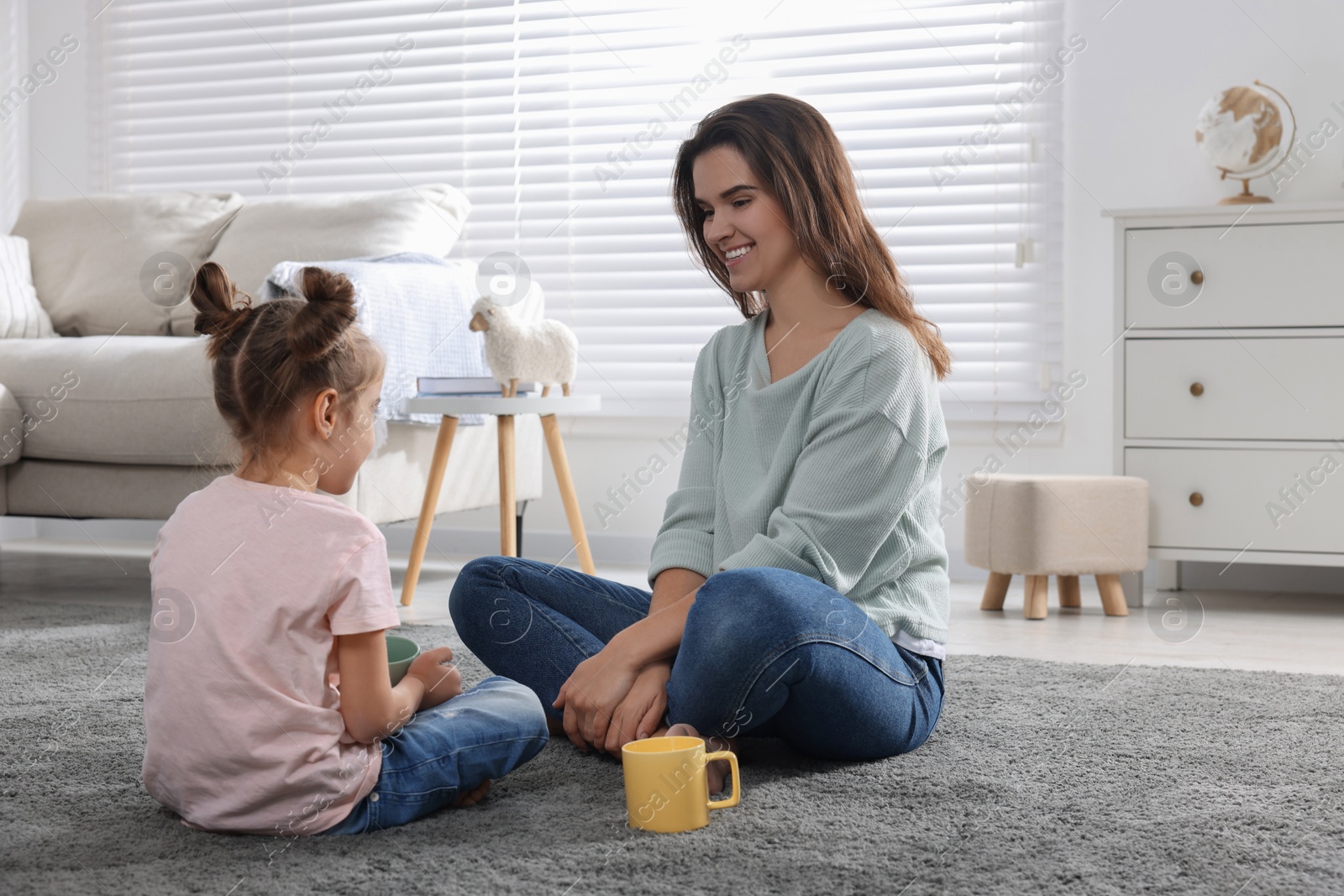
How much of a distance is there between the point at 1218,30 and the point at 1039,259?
23.4 inches

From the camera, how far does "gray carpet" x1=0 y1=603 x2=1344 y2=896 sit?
0.89 metres

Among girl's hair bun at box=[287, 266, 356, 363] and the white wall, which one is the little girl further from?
the white wall

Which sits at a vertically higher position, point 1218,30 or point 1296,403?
point 1218,30

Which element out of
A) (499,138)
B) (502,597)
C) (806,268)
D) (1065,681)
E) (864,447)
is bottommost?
(1065,681)

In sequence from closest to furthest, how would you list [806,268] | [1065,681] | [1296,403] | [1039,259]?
1. [806,268]
2. [1065,681]
3. [1296,403]
4. [1039,259]

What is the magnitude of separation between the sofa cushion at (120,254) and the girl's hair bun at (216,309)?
198 cm

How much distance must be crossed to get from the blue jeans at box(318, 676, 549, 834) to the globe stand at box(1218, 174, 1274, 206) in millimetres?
1802

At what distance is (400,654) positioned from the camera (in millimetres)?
1146

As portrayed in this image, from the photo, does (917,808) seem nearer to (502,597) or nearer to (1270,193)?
(502,597)

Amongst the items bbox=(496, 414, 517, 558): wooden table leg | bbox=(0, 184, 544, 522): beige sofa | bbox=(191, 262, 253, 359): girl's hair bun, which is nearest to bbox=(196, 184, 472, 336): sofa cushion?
bbox=(0, 184, 544, 522): beige sofa

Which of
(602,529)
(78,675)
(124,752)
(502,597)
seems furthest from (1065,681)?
(602,529)

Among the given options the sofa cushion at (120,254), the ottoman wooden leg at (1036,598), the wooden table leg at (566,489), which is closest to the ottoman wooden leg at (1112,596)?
the ottoman wooden leg at (1036,598)

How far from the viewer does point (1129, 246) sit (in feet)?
7.52

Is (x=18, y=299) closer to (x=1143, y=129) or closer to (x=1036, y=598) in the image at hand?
(x=1036, y=598)
